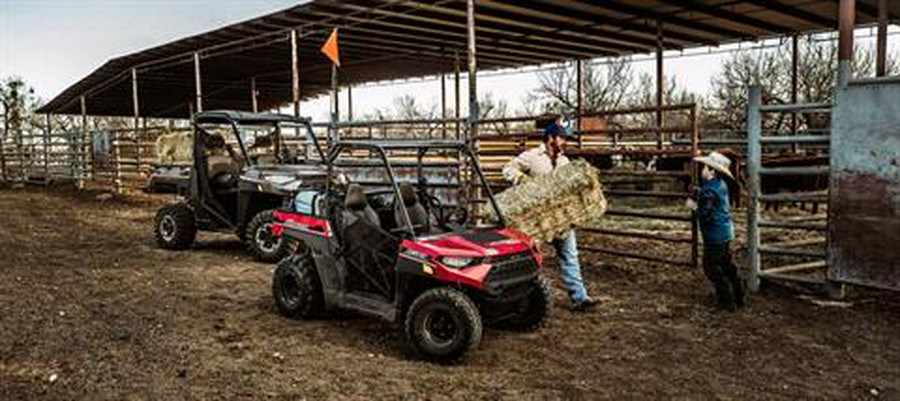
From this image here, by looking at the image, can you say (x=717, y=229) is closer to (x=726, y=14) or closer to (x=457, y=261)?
(x=457, y=261)

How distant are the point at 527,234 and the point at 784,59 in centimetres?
2919

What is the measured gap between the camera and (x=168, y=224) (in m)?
10.2

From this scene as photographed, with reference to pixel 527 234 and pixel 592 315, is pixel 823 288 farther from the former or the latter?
pixel 527 234

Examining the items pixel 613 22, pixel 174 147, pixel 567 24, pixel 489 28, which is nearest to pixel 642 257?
pixel 613 22

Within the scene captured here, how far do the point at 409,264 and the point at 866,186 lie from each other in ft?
13.5

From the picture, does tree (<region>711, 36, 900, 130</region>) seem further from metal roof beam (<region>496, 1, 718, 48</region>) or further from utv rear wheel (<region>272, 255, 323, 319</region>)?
utv rear wheel (<region>272, 255, 323, 319</region>)

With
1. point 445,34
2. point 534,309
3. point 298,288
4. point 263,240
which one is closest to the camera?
point 534,309

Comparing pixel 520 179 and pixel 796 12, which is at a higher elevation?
pixel 796 12

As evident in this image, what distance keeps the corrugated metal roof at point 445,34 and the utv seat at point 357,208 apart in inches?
274

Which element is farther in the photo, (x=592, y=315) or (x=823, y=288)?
(x=823, y=288)

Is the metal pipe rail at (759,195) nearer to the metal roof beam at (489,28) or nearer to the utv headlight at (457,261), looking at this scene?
the utv headlight at (457,261)

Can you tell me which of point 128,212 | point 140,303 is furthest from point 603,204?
point 128,212

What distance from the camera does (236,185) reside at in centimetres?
991

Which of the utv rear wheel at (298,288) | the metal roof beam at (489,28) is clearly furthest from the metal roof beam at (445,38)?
the utv rear wheel at (298,288)
